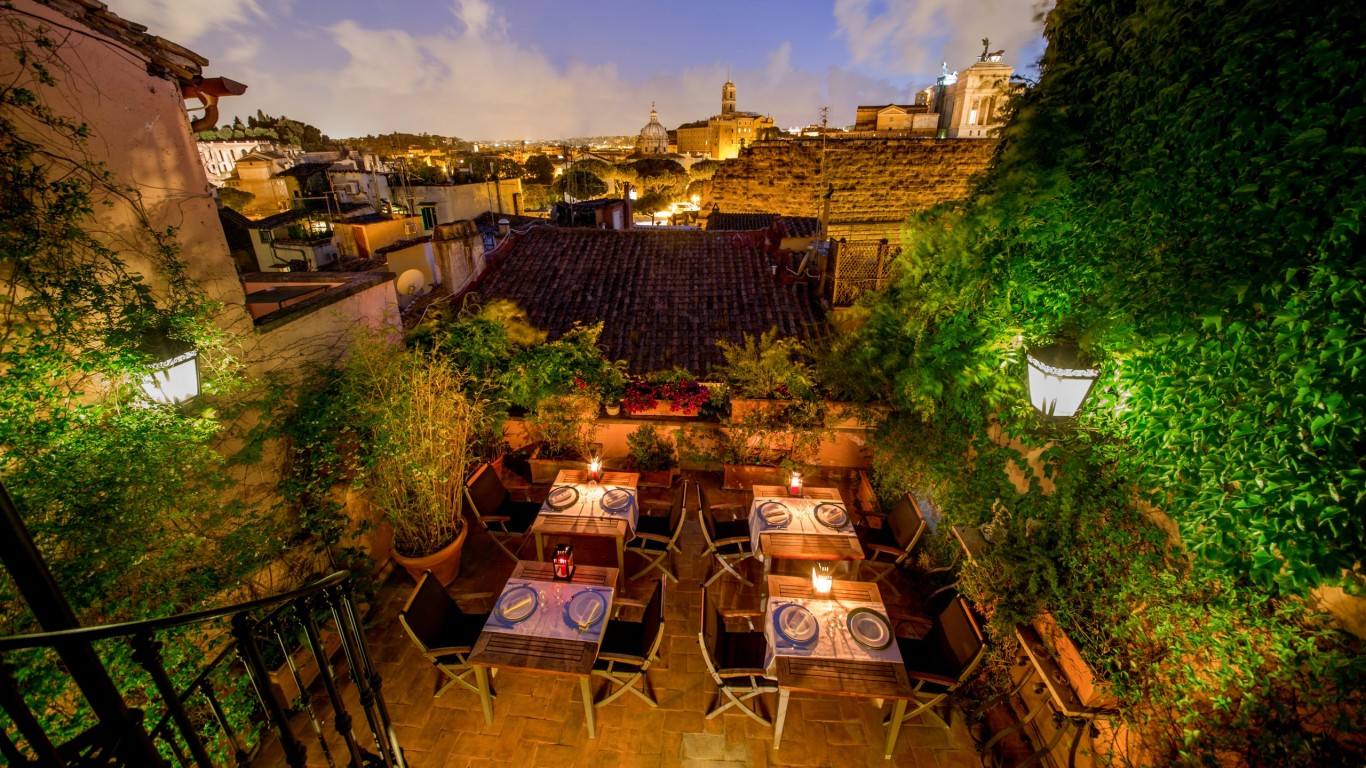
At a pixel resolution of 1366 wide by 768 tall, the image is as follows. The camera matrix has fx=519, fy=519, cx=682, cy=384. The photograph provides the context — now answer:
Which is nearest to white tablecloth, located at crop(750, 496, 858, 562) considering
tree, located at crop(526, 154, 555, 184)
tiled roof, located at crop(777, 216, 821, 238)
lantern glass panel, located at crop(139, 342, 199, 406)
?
lantern glass panel, located at crop(139, 342, 199, 406)

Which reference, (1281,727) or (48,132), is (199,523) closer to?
(48,132)

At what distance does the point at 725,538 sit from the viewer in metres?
4.67

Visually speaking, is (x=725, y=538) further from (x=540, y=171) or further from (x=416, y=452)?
(x=540, y=171)

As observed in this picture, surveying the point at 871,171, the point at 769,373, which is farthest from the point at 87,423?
the point at 871,171

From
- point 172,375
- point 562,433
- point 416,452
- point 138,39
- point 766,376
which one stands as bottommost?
point 562,433

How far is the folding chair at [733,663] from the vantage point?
132 inches

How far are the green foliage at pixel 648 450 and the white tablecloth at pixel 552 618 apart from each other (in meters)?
2.19

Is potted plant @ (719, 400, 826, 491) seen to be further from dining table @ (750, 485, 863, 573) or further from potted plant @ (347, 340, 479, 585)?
potted plant @ (347, 340, 479, 585)

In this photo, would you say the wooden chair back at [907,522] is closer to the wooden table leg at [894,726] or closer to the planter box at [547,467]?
the wooden table leg at [894,726]

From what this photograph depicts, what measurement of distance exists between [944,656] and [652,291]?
23.2 ft

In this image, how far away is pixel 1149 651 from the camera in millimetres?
2559

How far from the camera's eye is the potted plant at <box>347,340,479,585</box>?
4238mm

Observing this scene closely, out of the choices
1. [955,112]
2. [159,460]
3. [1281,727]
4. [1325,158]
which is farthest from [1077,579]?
[955,112]

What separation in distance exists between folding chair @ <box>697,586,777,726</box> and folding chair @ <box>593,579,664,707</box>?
32 centimetres
